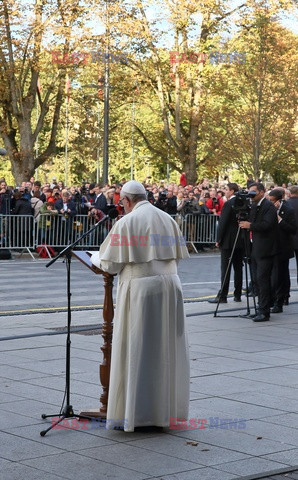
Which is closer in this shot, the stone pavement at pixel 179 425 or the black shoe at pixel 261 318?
the stone pavement at pixel 179 425

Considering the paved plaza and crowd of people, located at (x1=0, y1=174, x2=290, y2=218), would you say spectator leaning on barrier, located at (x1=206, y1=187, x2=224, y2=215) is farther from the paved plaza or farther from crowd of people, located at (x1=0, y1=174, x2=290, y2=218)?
the paved plaza

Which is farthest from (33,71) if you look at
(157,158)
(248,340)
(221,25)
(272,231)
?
(248,340)

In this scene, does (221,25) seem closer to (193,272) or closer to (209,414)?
(193,272)

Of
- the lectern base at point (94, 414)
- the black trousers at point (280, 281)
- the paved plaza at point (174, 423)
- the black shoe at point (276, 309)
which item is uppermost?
the black trousers at point (280, 281)

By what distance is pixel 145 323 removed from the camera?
7.16 m

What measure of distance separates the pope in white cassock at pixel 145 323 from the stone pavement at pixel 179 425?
204mm

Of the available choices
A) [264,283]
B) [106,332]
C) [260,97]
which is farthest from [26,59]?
[106,332]

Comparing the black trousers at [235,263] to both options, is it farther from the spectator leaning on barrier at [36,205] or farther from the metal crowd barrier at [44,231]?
the spectator leaning on barrier at [36,205]

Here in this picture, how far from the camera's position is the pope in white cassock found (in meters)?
7.08

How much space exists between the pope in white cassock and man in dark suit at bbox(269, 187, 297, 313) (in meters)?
8.15

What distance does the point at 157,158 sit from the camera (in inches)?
1877

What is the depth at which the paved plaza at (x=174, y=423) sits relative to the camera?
20.4ft

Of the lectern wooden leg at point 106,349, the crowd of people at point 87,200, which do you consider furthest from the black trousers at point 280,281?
the lectern wooden leg at point 106,349

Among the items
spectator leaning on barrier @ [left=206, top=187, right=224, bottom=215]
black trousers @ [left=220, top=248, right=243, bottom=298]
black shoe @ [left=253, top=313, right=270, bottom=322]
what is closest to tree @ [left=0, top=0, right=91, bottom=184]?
spectator leaning on barrier @ [left=206, top=187, right=224, bottom=215]
